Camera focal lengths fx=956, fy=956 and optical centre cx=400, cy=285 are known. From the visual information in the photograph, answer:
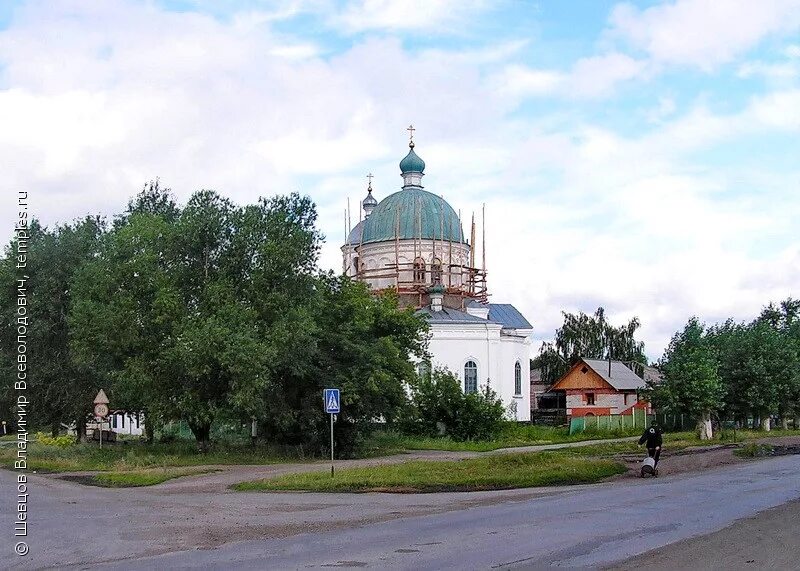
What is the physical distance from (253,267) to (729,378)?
98.9ft

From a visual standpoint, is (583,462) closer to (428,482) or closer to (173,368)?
(428,482)

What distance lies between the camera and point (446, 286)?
6681 cm

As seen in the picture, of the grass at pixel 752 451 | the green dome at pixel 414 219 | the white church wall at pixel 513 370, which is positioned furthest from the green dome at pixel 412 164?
the grass at pixel 752 451

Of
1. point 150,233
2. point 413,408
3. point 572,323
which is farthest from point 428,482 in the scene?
point 572,323

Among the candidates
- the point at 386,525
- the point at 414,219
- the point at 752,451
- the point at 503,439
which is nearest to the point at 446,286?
the point at 414,219

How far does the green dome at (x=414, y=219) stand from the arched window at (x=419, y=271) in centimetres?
183

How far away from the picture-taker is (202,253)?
33.6 metres

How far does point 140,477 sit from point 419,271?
140ft

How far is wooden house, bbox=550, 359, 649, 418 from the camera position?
6806 centimetres

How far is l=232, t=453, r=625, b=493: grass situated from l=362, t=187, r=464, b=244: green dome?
137ft

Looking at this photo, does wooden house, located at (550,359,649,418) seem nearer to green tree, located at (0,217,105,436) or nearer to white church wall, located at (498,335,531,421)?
white church wall, located at (498,335,531,421)

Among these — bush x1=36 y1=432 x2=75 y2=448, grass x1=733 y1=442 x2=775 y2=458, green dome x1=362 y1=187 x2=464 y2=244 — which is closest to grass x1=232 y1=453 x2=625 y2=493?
grass x1=733 y1=442 x2=775 y2=458

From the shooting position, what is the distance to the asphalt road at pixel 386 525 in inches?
460

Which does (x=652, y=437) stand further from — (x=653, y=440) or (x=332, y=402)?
(x=332, y=402)
